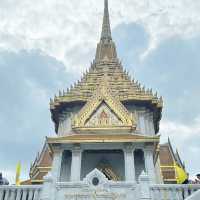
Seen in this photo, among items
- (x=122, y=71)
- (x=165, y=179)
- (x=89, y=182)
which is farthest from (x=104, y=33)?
(x=89, y=182)

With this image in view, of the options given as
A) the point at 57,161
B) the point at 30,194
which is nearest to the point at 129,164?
the point at 57,161

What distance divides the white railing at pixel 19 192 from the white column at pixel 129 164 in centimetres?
523

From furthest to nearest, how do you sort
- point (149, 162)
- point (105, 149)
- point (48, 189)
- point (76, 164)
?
point (105, 149)
point (149, 162)
point (76, 164)
point (48, 189)

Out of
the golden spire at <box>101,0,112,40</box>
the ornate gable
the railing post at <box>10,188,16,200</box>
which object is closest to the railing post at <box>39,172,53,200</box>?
the railing post at <box>10,188,16,200</box>

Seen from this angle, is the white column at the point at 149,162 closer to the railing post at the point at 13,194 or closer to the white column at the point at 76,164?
the white column at the point at 76,164

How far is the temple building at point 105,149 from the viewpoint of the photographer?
35.8 ft

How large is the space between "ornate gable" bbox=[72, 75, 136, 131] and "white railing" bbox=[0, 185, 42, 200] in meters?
6.50

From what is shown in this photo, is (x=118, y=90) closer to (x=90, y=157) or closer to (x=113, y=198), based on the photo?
(x=90, y=157)

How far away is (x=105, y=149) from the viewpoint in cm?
1697

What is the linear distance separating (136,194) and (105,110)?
809cm

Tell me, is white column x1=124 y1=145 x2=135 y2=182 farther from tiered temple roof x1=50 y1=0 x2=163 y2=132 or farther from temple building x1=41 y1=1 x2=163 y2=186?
tiered temple roof x1=50 y1=0 x2=163 y2=132

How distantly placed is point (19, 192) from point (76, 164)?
16.0ft

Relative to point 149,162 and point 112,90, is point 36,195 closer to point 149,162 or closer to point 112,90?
point 149,162

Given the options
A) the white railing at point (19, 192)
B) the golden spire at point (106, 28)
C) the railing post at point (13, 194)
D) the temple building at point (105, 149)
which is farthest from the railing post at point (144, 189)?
the golden spire at point (106, 28)
